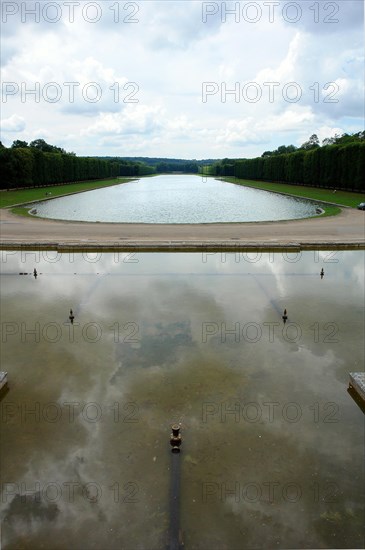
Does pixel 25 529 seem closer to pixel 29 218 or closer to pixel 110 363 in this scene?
pixel 110 363

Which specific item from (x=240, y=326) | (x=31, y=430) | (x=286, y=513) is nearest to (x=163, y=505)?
(x=286, y=513)

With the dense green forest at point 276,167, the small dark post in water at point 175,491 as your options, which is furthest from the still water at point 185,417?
the dense green forest at point 276,167

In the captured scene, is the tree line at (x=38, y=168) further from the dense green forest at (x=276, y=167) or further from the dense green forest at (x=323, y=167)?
the dense green forest at (x=323, y=167)

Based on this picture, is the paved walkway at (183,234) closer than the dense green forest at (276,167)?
Yes

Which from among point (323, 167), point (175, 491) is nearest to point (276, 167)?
point (323, 167)

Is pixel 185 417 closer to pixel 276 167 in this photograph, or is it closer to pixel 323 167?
pixel 323 167

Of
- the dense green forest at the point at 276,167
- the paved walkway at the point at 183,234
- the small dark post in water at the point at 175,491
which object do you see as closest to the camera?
the small dark post in water at the point at 175,491
